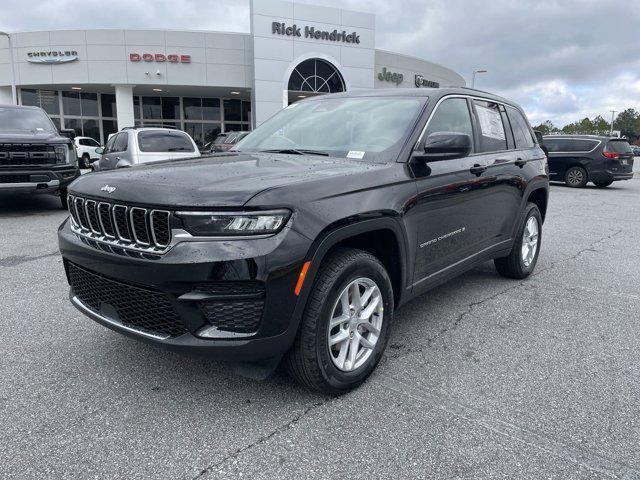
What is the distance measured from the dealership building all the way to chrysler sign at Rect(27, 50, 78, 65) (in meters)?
0.06

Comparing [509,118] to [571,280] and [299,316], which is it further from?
[299,316]

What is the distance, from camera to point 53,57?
31.0 meters

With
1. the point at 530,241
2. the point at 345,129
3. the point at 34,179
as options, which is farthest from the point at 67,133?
the point at 530,241

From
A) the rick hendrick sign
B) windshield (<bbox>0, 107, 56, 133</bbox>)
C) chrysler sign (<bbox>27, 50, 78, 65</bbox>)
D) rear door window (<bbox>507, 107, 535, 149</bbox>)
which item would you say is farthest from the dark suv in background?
chrysler sign (<bbox>27, 50, 78, 65</bbox>)

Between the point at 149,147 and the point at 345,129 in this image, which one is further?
the point at 149,147

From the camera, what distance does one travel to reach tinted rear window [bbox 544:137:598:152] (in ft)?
54.1

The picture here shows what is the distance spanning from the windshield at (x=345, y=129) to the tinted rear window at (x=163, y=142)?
728 cm

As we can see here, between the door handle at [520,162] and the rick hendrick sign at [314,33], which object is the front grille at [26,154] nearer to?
the door handle at [520,162]

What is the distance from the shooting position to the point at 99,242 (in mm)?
2715

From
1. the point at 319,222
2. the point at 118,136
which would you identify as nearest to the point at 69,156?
the point at 118,136

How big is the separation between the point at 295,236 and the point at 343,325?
70 centimetres

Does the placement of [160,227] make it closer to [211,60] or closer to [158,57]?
[211,60]

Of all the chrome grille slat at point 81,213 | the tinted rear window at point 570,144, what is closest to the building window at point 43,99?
the tinted rear window at point 570,144

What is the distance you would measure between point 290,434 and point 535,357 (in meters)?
1.85
